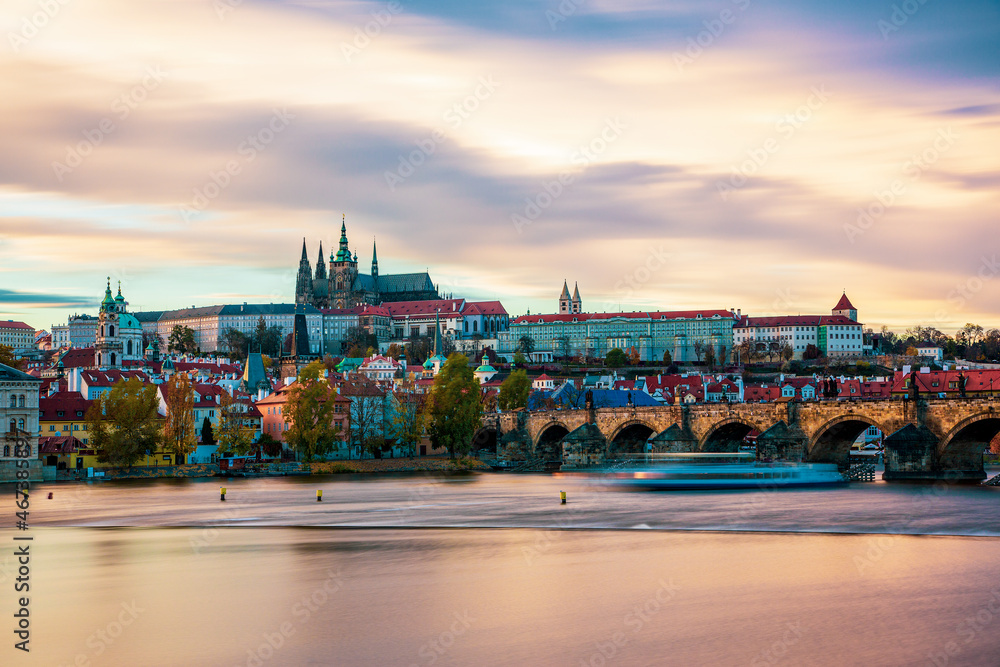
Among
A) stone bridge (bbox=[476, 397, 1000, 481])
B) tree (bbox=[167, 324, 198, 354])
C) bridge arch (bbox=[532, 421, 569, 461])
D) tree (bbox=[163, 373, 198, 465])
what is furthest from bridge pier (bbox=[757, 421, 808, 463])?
tree (bbox=[167, 324, 198, 354])

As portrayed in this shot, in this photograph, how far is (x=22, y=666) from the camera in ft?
60.3

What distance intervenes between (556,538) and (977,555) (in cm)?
1093

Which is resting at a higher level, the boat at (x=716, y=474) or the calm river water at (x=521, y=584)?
the boat at (x=716, y=474)

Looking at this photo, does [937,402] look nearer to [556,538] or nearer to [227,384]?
[556,538]

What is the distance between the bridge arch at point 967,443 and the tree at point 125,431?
3933 cm

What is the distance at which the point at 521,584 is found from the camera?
81.7 ft

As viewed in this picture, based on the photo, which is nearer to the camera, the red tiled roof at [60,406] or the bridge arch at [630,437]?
the red tiled roof at [60,406]

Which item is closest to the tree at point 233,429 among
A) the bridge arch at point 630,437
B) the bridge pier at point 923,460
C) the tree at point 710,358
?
the bridge arch at point 630,437

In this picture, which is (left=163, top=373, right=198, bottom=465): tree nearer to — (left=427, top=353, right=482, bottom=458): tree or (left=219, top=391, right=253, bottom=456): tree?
(left=219, top=391, right=253, bottom=456): tree

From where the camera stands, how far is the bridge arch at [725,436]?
196ft

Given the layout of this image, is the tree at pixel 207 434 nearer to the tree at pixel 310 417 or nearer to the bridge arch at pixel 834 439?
the tree at pixel 310 417

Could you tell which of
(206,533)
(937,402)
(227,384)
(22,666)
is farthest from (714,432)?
(227,384)

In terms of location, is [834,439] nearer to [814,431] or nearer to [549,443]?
[814,431]

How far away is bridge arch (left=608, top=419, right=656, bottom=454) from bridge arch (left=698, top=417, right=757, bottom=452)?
19.9 ft
